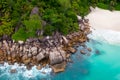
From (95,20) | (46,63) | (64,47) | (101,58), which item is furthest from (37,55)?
(95,20)

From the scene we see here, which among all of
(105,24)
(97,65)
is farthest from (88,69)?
(105,24)

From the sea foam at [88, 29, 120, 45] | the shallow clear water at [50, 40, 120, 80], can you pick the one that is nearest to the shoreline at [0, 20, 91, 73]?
the shallow clear water at [50, 40, 120, 80]

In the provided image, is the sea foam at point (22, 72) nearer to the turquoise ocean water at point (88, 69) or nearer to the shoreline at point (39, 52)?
the turquoise ocean water at point (88, 69)

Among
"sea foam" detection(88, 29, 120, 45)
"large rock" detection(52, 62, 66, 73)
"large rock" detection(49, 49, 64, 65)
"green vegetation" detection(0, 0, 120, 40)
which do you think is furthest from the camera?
"sea foam" detection(88, 29, 120, 45)

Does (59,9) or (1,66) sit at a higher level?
(59,9)

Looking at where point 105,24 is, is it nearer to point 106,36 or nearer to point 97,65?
point 106,36

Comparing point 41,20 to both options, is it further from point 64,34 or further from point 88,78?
point 88,78

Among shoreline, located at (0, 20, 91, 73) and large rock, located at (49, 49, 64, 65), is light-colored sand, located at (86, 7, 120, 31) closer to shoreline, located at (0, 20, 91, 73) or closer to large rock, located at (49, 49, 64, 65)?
shoreline, located at (0, 20, 91, 73)

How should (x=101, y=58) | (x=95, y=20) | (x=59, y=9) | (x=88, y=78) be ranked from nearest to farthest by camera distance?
(x=88, y=78), (x=101, y=58), (x=59, y=9), (x=95, y=20)
